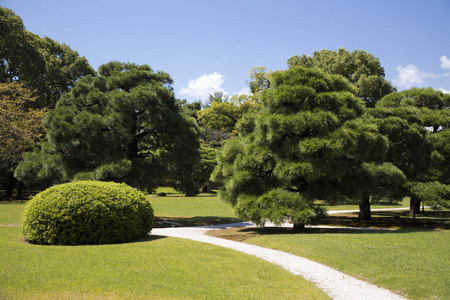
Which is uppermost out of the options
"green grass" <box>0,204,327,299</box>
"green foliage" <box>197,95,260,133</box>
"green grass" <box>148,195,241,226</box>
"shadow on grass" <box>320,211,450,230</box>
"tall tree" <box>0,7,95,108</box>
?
"tall tree" <box>0,7,95,108</box>

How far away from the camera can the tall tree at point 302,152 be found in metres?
11.6

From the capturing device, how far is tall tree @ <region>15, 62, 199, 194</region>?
1474 cm

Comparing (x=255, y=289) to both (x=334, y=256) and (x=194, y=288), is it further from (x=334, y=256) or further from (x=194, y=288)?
(x=334, y=256)

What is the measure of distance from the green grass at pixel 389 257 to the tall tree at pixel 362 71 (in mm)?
18856

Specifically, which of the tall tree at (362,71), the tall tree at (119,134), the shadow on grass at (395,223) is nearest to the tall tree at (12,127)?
the tall tree at (119,134)

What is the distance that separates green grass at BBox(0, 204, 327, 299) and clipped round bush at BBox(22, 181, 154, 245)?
0.65 m

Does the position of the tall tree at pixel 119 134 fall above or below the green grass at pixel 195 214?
above

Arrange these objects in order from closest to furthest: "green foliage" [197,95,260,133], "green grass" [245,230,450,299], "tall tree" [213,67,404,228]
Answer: "green grass" [245,230,450,299] → "tall tree" [213,67,404,228] → "green foliage" [197,95,260,133]

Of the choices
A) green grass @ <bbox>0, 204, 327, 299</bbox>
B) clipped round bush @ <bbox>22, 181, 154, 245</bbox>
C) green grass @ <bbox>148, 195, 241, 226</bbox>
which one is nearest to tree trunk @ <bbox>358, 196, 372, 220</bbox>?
green grass @ <bbox>148, 195, 241, 226</bbox>

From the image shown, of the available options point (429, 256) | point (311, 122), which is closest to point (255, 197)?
point (311, 122)

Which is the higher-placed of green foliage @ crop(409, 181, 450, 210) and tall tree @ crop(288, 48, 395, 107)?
tall tree @ crop(288, 48, 395, 107)

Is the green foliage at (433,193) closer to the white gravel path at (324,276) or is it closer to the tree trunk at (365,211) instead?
the tree trunk at (365,211)

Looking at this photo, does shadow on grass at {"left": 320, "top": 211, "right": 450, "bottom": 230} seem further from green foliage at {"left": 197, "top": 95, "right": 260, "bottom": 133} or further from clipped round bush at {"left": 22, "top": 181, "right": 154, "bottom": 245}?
green foliage at {"left": 197, "top": 95, "right": 260, "bottom": 133}

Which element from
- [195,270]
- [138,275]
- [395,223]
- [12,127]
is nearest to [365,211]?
[395,223]
